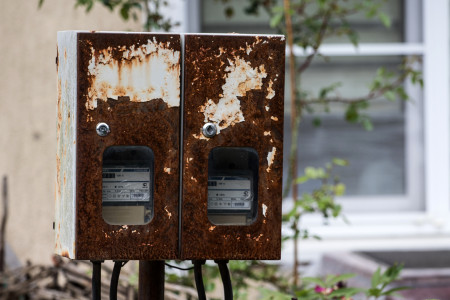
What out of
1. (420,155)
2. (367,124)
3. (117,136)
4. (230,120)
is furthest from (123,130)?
(420,155)

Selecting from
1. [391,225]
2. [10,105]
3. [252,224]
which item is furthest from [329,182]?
[252,224]

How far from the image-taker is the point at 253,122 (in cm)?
154

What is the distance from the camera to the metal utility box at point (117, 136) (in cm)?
149

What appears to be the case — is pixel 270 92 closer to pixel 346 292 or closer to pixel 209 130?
pixel 209 130

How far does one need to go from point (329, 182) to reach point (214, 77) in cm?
247

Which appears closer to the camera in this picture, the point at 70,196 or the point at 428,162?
the point at 70,196

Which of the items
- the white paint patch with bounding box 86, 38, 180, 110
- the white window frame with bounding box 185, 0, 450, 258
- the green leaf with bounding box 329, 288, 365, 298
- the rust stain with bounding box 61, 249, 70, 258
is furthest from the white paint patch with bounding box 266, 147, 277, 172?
the white window frame with bounding box 185, 0, 450, 258

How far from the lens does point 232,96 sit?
153 cm

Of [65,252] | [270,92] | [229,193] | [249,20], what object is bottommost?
[65,252]

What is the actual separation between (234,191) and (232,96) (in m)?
0.21

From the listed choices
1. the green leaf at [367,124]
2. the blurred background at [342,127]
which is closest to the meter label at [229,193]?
the green leaf at [367,124]

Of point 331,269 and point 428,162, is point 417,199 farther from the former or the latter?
point 331,269

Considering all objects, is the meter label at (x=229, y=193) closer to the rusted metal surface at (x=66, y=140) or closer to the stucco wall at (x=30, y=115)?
the rusted metal surface at (x=66, y=140)

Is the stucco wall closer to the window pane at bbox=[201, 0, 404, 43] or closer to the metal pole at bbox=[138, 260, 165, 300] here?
the window pane at bbox=[201, 0, 404, 43]
